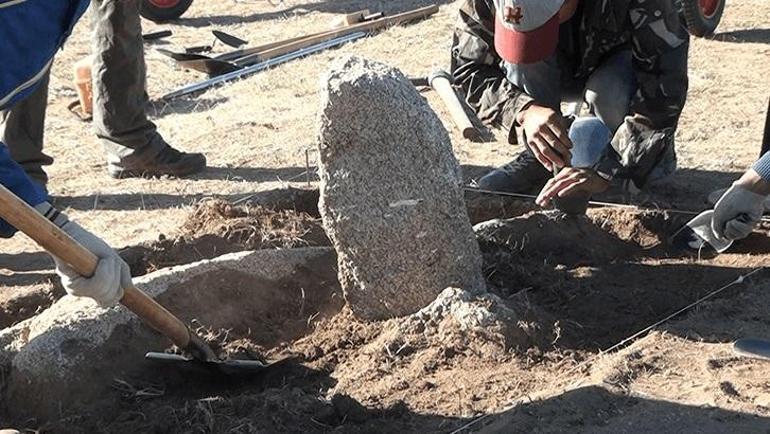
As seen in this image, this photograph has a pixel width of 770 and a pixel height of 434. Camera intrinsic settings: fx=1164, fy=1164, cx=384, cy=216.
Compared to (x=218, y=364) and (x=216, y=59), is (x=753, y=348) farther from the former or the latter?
(x=216, y=59)

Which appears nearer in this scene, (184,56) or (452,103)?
(452,103)

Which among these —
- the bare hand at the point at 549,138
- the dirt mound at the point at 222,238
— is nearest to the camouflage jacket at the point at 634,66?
the bare hand at the point at 549,138

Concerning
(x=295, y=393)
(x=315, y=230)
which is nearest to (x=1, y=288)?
(x=315, y=230)

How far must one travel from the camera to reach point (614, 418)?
3.44 m

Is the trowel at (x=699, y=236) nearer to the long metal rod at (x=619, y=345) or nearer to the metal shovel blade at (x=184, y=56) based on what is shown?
the long metal rod at (x=619, y=345)

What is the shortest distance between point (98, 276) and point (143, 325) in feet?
2.67

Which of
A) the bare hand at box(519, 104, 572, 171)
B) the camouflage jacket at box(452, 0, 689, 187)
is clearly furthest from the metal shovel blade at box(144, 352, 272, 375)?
the camouflage jacket at box(452, 0, 689, 187)

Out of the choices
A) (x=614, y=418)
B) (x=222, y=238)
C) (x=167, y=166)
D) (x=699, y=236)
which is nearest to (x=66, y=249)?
(x=222, y=238)

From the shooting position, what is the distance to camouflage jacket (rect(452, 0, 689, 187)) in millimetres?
4672

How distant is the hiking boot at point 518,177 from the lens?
5285mm

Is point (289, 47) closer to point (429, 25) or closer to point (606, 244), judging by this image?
point (429, 25)

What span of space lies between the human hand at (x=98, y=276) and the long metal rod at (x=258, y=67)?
151 inches

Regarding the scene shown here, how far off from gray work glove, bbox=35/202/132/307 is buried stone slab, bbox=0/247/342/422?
1.75 feet

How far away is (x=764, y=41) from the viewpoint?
7.28 m
